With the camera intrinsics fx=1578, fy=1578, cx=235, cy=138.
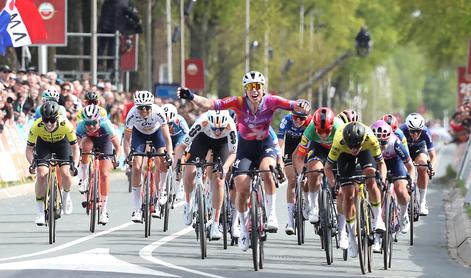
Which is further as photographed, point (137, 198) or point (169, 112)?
point (169, 112)

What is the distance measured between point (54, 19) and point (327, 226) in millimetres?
20703

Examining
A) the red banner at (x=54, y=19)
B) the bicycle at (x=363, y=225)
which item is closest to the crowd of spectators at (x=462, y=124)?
the red banner at (x=54, y=19)

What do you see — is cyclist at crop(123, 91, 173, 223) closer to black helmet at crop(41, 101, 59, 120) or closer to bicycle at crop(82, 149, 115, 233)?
bicycle at crop(82, 149, 115, 233)

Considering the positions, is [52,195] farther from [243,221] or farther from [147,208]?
[243,221]

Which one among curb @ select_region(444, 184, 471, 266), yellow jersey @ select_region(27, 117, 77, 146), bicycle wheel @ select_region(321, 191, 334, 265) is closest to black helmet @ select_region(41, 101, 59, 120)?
yellow jersey @ select_region(27, 117, 77, 146)

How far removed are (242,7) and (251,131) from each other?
53363 mm

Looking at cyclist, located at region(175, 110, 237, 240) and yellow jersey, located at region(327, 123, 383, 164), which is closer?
yellow jersey, located at region(327, 123, 383, 164)

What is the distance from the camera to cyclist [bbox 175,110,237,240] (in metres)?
18.0

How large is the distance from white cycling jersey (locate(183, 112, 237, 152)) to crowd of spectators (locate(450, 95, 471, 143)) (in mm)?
20808

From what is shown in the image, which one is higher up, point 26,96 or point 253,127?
point 26,96

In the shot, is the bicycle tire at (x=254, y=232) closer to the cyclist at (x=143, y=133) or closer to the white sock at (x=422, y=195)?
the cyclist at (x=143, y=133)

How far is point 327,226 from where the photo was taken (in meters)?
17.7

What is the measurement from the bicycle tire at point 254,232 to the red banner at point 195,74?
36.8 m

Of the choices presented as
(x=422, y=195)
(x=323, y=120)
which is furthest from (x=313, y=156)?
(x=422, y=195)
